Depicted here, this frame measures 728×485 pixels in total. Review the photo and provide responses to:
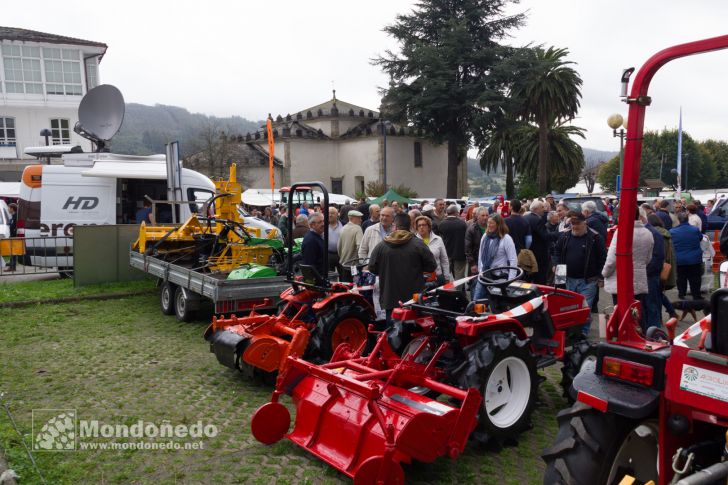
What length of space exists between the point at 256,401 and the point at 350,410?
1.96 metres

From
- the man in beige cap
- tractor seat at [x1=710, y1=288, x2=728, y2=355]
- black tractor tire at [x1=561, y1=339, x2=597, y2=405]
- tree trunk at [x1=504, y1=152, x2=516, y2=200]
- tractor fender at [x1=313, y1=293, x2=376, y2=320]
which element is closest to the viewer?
tractor seat at [x1=710, y1=288, x2=728, y2=355]

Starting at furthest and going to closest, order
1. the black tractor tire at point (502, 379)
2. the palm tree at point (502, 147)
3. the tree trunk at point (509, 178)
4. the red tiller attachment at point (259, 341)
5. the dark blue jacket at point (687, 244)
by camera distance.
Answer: the tree trunk at point (509, 178) < the palm tree at point (502, 147) < the dark blue jacket at point (687, 244) < the red tiller attachment at point (259, 341) < the black tractor tire at point (502, 379)

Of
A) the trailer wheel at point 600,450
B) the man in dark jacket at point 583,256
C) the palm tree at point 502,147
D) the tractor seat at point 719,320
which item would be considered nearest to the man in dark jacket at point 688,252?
the man in dark jacket at point 583,256

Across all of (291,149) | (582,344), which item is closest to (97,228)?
(582,344)

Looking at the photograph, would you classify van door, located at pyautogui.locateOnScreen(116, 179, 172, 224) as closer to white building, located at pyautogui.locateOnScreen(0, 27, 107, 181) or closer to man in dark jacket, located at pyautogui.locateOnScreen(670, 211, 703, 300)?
man in dark jacket, located at pyautogui.locateOnScreen(670, 211, 703, 300)

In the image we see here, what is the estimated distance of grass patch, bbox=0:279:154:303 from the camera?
11569mm

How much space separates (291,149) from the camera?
50.8 m

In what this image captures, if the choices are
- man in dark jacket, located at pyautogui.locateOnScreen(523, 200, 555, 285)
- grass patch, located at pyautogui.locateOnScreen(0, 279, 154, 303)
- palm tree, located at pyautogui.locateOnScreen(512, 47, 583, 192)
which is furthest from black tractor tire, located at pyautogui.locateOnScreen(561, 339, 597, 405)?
palm tree, located at pyautogui.locateOnScreen(512, 47, 583, 192)

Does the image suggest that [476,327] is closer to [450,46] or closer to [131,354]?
[131,354]

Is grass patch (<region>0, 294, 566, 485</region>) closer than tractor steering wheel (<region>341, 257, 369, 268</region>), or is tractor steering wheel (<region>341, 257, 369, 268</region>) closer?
grass patch (<region>0, 294, 566, 485</region>)

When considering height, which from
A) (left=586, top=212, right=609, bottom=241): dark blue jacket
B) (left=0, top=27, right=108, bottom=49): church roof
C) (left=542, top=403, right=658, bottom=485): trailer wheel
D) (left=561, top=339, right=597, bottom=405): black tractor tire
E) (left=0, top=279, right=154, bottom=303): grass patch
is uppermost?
(left=0, top=27, right=108, bottom=49): church roof

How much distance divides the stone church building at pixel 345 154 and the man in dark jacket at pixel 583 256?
4149 centimetres

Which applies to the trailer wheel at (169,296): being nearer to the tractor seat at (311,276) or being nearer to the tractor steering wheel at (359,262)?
the tractor steering wheel at (359,262)

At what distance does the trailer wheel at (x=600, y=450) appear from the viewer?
2.97 metres
